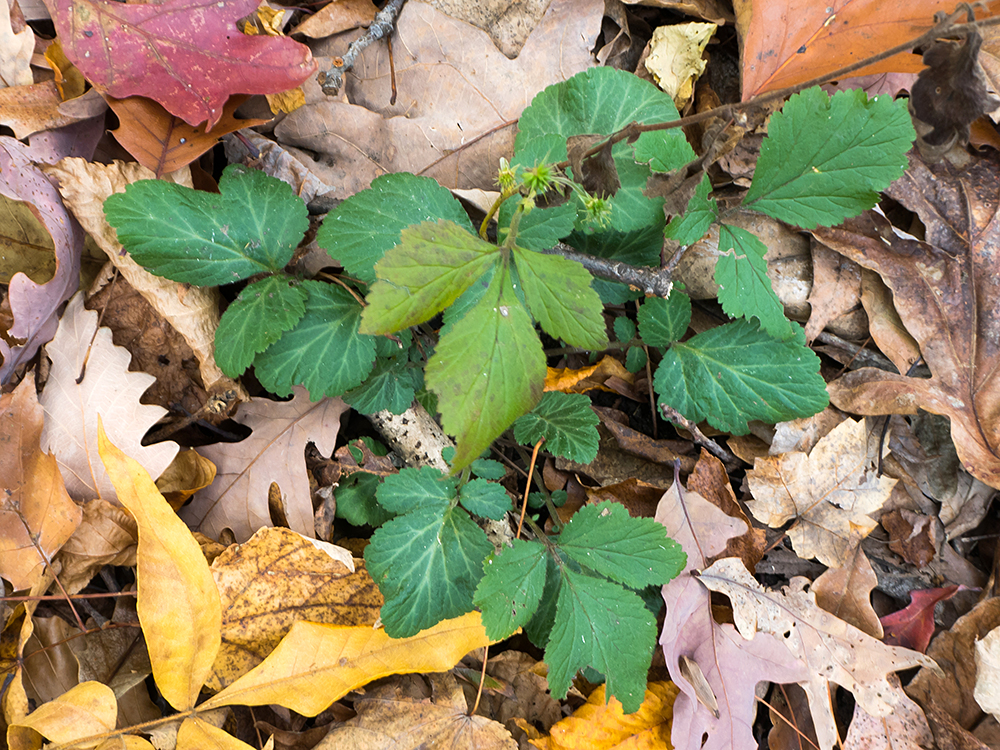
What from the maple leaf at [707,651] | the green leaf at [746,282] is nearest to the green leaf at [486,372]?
the green leaf at [746,282]

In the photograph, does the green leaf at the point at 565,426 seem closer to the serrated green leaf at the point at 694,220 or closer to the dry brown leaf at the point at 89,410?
the serrated green leaf at the point at 694,220

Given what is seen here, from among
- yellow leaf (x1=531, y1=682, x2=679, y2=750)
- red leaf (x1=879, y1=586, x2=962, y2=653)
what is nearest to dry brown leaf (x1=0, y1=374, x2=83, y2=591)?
yellow leaf (x1=531, y1=682, x2=679, y2=750)

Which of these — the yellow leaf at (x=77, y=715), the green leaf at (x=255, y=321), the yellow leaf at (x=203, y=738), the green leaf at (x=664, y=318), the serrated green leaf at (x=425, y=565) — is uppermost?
the green leaf at (x=255, y=321)

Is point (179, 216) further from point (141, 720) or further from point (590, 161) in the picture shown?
point (141, 720)

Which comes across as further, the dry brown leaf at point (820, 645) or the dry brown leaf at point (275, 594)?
the dry brown leaf at point (820, 645)

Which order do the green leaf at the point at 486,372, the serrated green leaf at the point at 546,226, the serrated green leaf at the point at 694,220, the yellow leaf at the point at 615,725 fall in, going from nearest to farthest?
the green leaf at the point at 486,372 < the serrated green leaf at the point at 546,226 < the serrated green leaf at the point at 694,220 < the yellow leaf at the point at 615,725

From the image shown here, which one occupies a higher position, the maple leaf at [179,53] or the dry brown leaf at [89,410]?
the maple leaf at [179,53]

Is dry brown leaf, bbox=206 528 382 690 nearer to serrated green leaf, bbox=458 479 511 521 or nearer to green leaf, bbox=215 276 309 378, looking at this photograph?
serrated green leaf, bbox=458 479 511 521
